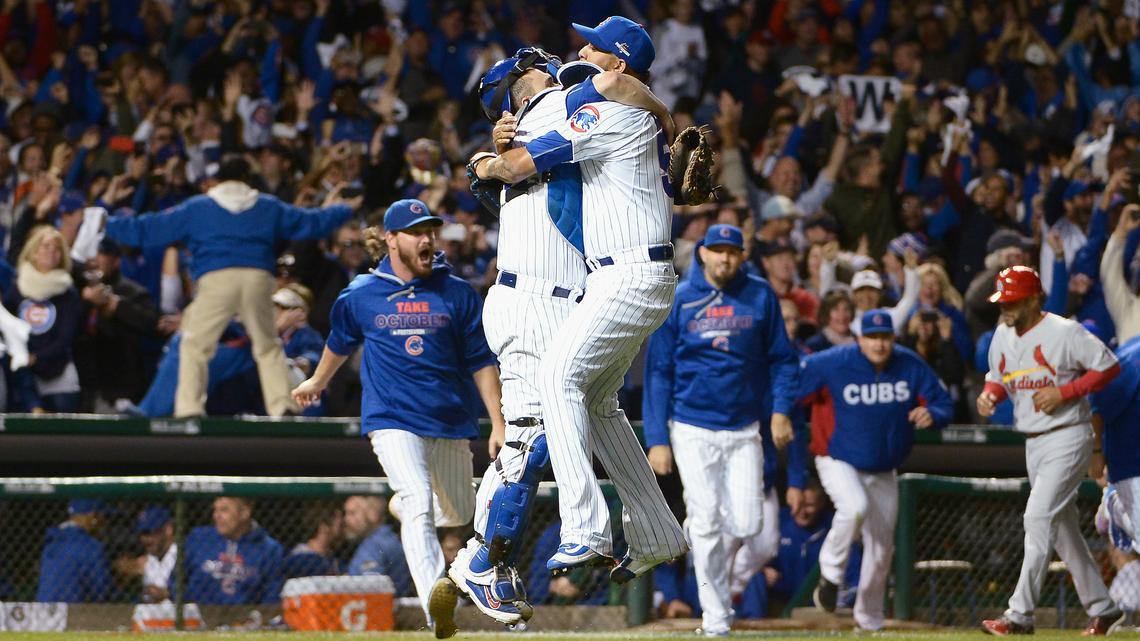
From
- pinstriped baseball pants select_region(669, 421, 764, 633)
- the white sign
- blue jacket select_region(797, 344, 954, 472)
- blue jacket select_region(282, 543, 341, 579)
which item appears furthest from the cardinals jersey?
the white sign

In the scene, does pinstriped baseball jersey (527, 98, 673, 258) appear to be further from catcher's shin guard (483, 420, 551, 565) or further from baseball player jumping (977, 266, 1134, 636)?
baseball player jumping (977, 266, 1134, 636)

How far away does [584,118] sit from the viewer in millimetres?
6168

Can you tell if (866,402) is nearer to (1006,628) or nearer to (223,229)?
(1006,628)

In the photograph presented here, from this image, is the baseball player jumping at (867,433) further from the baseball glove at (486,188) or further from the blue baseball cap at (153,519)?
the baseball glove at (486,188)

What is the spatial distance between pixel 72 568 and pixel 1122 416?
5.58m

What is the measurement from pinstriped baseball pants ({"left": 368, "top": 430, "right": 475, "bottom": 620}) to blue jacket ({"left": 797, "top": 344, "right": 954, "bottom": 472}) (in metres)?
2.54

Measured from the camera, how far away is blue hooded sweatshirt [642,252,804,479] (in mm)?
9562

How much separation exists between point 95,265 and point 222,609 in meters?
2.97

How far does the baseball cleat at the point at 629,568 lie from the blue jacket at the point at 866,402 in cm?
385

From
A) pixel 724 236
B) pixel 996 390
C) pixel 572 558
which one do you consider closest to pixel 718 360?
pixel 724 236

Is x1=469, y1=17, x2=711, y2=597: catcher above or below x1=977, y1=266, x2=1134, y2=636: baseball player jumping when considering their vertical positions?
above

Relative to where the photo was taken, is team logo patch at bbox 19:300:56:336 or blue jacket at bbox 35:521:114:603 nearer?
blue jacket at bbox 35:521:114:603

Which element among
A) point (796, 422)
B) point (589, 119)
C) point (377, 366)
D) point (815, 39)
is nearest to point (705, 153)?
point (589, 119)

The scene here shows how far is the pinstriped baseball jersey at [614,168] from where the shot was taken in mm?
6152
